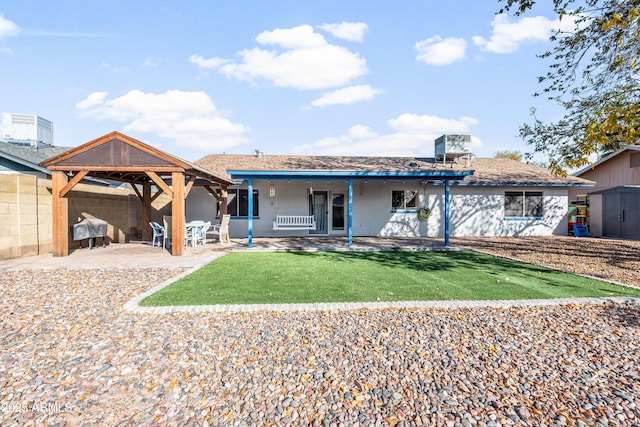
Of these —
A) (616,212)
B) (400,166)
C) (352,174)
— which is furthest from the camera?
(400,166)

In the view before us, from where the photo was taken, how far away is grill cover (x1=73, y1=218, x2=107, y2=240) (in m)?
10.1

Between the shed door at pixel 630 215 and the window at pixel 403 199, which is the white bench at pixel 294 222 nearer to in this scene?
the window at pixel 403 199

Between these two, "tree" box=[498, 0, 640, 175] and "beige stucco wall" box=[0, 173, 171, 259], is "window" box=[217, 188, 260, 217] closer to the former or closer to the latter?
"beige stucco wall" box=[0, 173, 171, 259]

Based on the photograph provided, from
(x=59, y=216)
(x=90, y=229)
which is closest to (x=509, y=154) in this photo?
(x=90, y=229)

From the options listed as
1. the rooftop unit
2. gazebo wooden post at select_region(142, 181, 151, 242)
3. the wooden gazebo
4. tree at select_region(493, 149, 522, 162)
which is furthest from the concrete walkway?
tree at select_region(493, 149, 522, 162)

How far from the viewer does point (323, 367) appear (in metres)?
3.02

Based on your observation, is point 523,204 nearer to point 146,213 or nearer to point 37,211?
point 146,213

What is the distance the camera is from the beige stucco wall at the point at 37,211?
27.1 ft

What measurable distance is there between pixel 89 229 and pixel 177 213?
340 centimetres

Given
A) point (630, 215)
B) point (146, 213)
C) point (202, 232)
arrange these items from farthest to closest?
point (630, 215)
point (146, 213)
point (202, 232)

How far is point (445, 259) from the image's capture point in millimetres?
9016

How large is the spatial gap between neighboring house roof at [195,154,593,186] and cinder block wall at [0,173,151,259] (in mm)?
4768

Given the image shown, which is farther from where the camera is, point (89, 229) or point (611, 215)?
point (611, 215)

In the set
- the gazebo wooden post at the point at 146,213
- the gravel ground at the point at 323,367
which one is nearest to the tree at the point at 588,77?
the gravel ground at the point at 323,367
